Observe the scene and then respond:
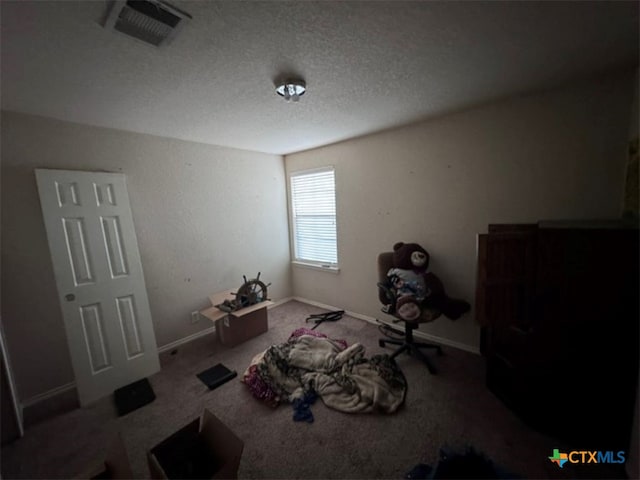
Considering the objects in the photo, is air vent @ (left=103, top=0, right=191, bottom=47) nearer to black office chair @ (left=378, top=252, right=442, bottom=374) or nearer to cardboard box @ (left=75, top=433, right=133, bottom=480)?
cardboard box @ (left=75, top=433, right=133, bottom=480)

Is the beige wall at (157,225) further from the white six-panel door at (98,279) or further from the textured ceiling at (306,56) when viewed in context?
the textured ceiling at (306,56)

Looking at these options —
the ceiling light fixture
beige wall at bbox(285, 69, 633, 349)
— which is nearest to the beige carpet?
beige wall at bbox(285, 69, 633, 349)

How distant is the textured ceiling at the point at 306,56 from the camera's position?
1057 mm

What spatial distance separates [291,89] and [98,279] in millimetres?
2268

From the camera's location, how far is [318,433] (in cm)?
162

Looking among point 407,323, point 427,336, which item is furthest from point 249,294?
point 427,336

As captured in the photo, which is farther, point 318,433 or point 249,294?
point 249,294

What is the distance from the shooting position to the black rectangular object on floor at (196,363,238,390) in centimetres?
211

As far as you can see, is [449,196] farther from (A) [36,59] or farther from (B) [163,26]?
(A) [36,59]

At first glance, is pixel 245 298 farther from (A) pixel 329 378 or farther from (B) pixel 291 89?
(B) pixel 291 89

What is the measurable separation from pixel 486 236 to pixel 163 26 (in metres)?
2.15

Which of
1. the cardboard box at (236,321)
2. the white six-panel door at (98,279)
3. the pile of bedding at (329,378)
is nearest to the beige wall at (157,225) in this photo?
the white six-panel door at (98,279)

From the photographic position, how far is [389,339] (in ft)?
8.64

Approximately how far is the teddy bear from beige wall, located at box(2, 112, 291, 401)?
2038mm
